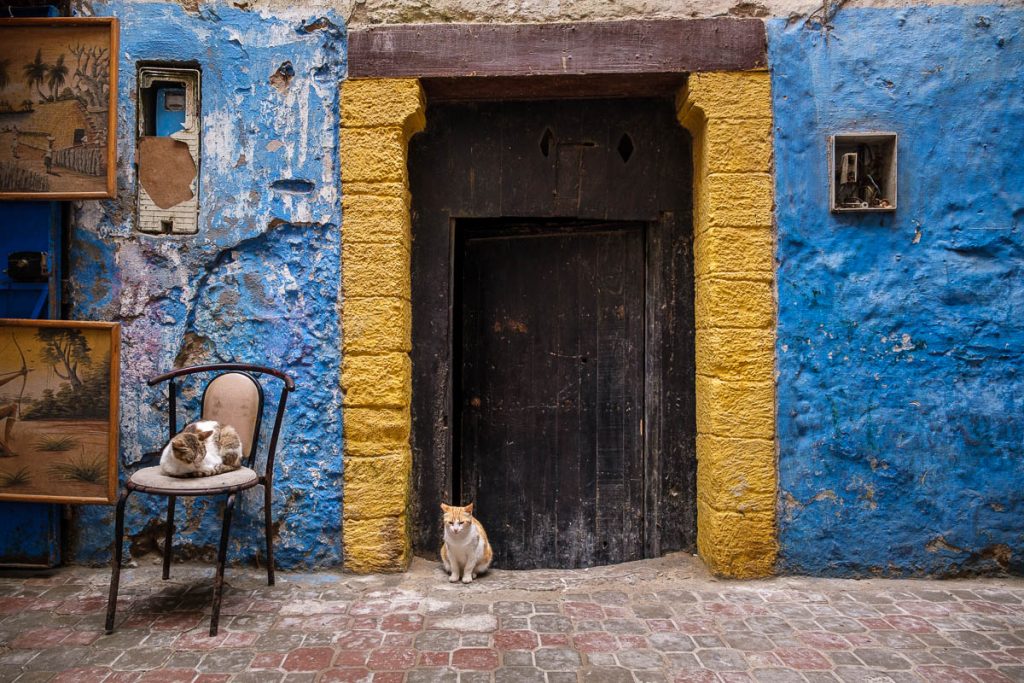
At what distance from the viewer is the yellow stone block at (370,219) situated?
12.2 feet

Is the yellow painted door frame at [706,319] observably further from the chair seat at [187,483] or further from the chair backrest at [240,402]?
the chair seat at [187,483]

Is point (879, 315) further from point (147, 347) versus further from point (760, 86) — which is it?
point (147, 347)

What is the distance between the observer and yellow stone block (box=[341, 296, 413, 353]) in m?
3.71

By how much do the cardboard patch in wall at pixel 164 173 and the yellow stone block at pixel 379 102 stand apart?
916mm

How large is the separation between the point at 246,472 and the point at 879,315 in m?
3.33

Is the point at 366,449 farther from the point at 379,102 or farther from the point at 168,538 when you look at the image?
the point at 379,102

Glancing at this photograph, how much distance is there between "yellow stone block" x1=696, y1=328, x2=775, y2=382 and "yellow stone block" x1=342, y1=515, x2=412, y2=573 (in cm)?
198

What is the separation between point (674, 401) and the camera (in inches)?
160

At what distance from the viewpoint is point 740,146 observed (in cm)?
366

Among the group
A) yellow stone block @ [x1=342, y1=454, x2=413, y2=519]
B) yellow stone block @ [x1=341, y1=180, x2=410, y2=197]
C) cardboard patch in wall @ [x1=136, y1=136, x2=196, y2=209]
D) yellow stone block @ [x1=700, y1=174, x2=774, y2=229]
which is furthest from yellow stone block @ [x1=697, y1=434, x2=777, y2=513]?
cardboard patch in wall @ [x1=136, y1=136, x2=196, y2=209]

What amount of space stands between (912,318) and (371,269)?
114 inches

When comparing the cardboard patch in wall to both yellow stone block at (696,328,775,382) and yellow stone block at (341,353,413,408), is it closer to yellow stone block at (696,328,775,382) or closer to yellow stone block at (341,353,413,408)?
yellow stone block at (341,353,413,408)

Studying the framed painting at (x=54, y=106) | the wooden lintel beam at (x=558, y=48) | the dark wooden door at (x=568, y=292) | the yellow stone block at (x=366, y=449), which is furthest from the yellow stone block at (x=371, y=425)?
the wooden lintel beam at (x=558, y=48)

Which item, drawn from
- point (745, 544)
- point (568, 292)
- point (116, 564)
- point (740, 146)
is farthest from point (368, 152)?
point (745, 544)
